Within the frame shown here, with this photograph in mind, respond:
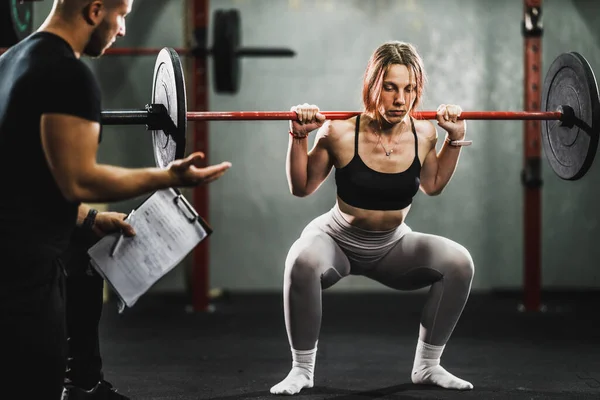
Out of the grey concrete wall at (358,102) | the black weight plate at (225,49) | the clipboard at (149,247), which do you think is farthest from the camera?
the grey concrete wall at (358,102)

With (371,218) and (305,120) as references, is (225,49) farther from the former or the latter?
(371,218)

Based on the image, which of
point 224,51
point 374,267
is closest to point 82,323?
point 374,267

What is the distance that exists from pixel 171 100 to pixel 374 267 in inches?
42.0

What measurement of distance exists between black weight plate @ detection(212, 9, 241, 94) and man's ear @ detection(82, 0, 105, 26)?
9.89 feet

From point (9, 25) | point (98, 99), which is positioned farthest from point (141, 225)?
point (9, 25)

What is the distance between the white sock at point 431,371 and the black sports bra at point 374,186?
23.8 inches

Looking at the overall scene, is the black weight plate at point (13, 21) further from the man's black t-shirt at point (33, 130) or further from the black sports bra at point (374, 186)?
the man's black t-shirt at point (33, 130)

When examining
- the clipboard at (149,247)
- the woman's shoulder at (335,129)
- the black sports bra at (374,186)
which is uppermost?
the woman's shoulder at (335,129)

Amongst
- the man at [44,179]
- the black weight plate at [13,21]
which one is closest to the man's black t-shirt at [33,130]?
the man at [44,179]

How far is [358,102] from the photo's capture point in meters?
6.03

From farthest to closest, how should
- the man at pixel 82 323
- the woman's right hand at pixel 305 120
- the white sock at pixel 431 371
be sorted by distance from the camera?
1. the white sock at pixel 431 371
2. the woman's right hand at pixel 305 120
3. the man at pixel 82 323

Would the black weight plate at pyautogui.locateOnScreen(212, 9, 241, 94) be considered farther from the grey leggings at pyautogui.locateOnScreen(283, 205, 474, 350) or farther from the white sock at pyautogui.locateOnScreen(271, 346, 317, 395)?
the white sock at pyautogui.locateOnScreen(271, 346, 317, 395)

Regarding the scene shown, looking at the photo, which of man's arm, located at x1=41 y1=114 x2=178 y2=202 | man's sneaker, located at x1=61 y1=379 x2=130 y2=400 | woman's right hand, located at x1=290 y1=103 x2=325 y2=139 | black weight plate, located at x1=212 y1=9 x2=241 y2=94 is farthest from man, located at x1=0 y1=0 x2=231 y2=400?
black weight plate, located at x1=212 y1=9 x2=241 y2=94

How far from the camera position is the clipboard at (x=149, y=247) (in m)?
2.28
